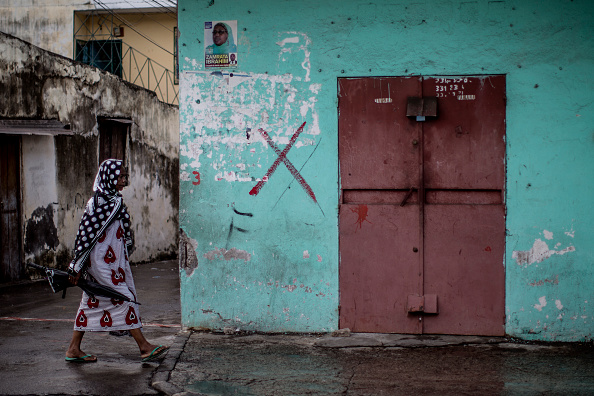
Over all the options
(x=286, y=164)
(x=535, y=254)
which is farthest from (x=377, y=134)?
(x=535, y=254)

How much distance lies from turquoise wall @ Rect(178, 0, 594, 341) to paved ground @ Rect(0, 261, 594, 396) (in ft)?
1.19

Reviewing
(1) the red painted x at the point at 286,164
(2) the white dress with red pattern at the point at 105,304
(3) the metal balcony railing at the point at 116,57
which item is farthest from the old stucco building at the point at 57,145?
(3) the metal balcony railing at the point at 116,57

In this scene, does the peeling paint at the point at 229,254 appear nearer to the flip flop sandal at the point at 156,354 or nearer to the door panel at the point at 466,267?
the flip flop sandal at the point at 156,354

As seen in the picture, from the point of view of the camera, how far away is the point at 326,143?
18.6ft

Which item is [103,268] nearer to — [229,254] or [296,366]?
[229,254]

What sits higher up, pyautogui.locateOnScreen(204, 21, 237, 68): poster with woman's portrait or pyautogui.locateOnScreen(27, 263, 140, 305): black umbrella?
pyautogui.locateOnScreen(204, 21, 237, 68): poster with woman's portrait

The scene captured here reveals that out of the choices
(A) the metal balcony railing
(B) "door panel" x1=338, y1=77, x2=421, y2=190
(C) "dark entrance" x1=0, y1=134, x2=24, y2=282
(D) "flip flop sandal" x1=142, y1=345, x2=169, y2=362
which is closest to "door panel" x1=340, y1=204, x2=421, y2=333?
(B) "door panel" x1=338, y1=77, x2=421, y2=190

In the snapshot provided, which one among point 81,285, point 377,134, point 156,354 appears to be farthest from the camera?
point 377,134

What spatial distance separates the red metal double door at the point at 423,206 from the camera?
551 cm

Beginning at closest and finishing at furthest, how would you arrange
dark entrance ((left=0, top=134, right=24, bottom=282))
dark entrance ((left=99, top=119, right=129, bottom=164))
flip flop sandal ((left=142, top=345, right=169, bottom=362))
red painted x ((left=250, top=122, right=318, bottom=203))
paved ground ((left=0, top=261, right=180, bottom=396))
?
1. paved ground ((left=0, top=261, right=180, bottom=396))
2. flip flop sandal ((left=142, top=345, right=169, bottom=362))
3. red painted x ((left=250, top=122, right=318, bottom=203))
4. dark entrance ((left=0, top=134, right=24, bottom=282))
5. dark entrance ((left=99, top=119, right=129, bottom=164))

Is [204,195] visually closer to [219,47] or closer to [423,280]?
[219,47]

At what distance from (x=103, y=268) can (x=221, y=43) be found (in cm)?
220

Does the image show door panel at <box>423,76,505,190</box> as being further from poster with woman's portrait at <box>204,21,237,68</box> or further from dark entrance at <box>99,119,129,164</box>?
dark entrance at <box>99,119,129,164</box>

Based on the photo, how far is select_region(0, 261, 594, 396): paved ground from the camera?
171 inches
